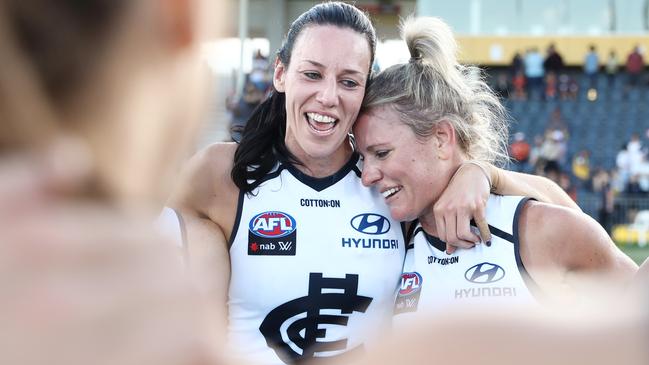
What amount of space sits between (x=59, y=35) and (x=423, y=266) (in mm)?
2497

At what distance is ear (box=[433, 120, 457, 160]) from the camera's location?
10.2ft

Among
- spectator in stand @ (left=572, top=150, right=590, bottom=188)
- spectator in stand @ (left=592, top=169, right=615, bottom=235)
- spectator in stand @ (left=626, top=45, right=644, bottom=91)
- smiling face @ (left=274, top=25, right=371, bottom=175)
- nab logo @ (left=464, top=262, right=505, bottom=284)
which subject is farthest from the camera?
spectator in stand @ (left=626, top=45, right=644, bottom=91)

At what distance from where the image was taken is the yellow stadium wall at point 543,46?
26.5 metres

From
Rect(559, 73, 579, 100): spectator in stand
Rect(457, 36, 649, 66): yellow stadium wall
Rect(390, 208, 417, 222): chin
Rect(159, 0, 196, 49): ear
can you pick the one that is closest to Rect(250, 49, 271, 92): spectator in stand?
Rect(457, 36, 649, 66): yellow stadium wall

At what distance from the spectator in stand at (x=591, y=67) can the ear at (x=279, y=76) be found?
2303cm

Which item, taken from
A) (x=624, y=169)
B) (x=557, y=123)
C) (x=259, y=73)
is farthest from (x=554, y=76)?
(x=259, y=73)

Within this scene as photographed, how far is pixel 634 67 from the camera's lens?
24.3m

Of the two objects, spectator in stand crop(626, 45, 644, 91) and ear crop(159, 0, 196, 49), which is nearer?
ear crop(159, 0, 196, 49)

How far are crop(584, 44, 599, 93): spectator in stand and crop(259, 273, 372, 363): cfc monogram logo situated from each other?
2333cm

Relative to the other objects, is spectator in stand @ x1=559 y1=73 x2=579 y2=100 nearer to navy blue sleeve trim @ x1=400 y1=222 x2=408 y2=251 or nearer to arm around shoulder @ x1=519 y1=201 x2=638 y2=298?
navy blue sleeve trim @ x1=400 y1=222 x2=408 y2=251

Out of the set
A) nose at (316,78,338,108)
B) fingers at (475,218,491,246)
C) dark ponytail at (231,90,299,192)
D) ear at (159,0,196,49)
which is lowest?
fingers at (475,218,491,246)

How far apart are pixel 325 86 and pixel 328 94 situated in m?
0.05

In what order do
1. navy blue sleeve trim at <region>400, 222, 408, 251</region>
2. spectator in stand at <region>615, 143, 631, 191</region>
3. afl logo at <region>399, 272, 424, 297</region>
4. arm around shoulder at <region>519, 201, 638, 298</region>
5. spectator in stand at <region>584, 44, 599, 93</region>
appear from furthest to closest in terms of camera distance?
1. spectator in stand at <region>584, 44, 599, 93</region>
2. spectator in stand at <region>615, 143, 631, 191</region>
3. navy blue sleeve trim at <region>400, 222, 408, 251</region>
4. afl logo at <region>399, 272, 424, 297</region>
5. arm around shoulder at <region>519, 201, 638, 298</region>

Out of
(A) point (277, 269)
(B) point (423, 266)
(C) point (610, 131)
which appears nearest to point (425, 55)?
(B) point (423, 266)
